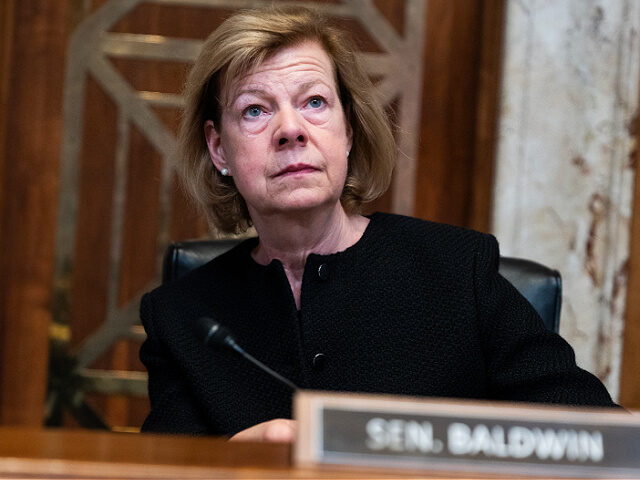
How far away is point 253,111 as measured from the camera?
153 cm

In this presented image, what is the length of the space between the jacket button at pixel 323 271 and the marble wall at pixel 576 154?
1.17 meters

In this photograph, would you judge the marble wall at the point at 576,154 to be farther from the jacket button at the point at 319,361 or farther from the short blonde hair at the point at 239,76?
the jacket button at the point at 319,361

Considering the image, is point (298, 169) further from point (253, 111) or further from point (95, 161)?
point (95, 161)

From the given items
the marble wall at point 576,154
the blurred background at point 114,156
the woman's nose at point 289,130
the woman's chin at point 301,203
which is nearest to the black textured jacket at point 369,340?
the woman's chin at point 301,203

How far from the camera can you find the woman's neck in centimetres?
154

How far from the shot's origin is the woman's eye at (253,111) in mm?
1525

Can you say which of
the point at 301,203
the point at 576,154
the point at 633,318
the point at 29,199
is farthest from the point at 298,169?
the point at 29,199

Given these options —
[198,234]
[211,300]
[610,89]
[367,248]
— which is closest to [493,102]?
[610,89]

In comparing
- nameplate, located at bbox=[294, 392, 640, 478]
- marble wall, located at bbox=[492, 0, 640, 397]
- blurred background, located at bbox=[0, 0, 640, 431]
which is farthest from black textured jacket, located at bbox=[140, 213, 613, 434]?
blurred background, located at bbox=[0, 0, 640, 431]

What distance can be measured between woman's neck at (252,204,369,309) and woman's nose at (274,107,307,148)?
141 millimetres

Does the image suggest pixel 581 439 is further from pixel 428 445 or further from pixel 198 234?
pixel 198 234

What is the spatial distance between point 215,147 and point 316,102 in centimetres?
29

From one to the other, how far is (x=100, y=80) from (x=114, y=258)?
59 centimetres

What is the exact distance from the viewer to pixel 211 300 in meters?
1.60
